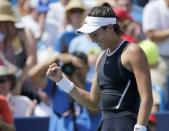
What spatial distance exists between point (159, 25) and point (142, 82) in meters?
3.93

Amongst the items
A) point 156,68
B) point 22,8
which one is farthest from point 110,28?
point 22,8

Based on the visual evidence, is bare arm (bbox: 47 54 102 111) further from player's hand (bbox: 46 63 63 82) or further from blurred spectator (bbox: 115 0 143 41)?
blurred spectator (bbox: 115 0 143 41)

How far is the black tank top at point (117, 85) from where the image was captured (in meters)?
4.60

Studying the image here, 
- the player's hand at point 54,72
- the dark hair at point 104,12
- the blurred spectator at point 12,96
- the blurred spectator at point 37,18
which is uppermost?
the dark hair at point 104,12

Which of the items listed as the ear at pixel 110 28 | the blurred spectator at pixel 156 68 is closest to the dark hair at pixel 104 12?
the ear at pixel 110 28

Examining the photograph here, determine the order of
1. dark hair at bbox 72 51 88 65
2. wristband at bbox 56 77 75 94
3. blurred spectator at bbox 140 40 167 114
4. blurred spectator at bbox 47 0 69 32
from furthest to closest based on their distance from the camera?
1. blurred spectator at bbox 47 0 69 32
2. blurred spectator at bbox 140 40 167 114
3. dark hair at bbox 72 51 88 65
4. wristband at bbox 56 77 75 94

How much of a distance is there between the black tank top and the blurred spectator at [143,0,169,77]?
3617mm

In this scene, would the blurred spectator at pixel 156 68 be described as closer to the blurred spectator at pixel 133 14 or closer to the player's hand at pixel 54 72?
the blurred spectator at pixel 133 14

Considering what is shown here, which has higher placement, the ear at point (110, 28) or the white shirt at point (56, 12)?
the ear at point (110, 28)

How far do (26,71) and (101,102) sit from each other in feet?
9.09

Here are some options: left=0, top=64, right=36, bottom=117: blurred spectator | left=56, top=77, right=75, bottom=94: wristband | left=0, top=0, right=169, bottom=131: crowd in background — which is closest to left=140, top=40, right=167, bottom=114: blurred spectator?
left=0, top=0, right=169, bottom=131: crowd in background

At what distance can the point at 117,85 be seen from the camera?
15.2 ft

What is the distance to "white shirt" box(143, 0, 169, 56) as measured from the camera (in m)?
8.27

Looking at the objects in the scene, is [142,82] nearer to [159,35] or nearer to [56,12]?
[159,35]
